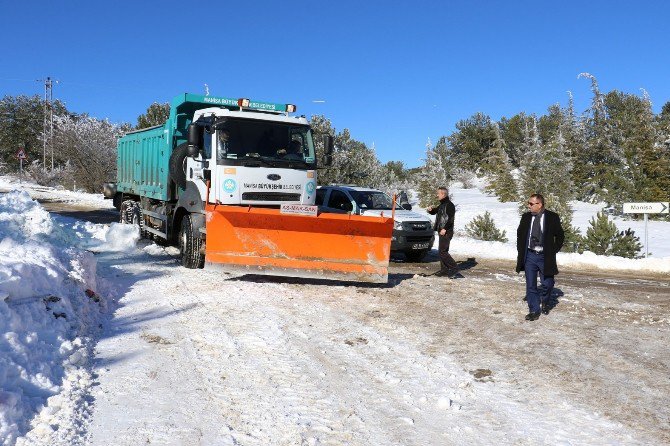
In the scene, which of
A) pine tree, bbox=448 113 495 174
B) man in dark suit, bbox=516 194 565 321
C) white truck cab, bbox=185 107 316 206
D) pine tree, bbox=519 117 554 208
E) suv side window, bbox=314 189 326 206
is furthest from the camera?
pine tree, bbox=448 113 495 174

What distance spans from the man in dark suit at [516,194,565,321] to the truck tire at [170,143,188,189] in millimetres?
6891

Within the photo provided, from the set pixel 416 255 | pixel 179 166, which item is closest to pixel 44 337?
pixel 179 166

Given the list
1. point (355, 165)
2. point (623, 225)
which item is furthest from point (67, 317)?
point (355, 165)

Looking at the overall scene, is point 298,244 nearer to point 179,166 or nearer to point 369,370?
point 179,166

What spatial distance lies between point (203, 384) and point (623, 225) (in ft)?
78.1

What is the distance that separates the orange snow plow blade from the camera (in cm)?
923

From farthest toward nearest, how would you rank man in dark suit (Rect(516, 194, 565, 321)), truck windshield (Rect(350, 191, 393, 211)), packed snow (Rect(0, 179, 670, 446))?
truck windshield (Rect(350, 191, 393, 211))
man in dark suit (Rect(516, 194, 565, 321))
packed snow (Rect(0, 179, 670, 446))

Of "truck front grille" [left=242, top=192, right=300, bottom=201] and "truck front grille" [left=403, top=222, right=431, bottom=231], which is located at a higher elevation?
"truck front grille" [left=242, top=192, right=300, bottom=201]

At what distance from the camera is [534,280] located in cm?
754

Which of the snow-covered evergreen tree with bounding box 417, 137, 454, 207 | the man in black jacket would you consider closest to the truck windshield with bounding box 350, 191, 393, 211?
the man in black jacket

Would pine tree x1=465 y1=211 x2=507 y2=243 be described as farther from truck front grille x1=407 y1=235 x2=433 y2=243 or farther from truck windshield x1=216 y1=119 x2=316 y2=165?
truck windshield x1=216 y1=119 x2=316 y2=165

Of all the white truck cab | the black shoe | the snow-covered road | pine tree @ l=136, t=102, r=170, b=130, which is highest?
pine tree @ l=136, t=102, r=170, b=130

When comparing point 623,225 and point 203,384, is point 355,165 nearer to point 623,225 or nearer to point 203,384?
point 623,225

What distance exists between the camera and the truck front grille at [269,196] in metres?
9.79
